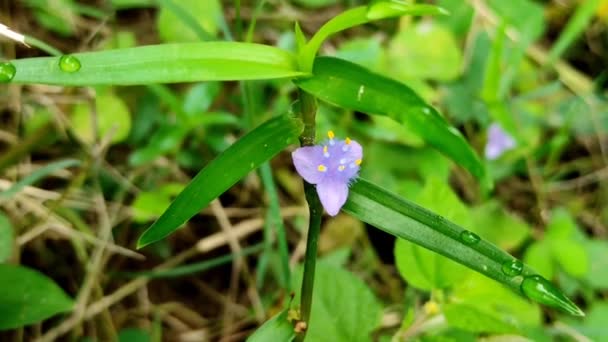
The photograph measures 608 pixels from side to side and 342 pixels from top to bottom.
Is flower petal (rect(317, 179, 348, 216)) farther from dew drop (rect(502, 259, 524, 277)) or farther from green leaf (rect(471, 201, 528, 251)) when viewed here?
green leaf (rect(471, 201, 528, 251))

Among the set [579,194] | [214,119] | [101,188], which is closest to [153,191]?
[101,188]

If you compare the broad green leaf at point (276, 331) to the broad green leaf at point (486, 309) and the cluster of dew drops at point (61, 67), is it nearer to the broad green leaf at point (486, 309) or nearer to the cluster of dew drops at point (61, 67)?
the broad green leaf at point (486, 309)

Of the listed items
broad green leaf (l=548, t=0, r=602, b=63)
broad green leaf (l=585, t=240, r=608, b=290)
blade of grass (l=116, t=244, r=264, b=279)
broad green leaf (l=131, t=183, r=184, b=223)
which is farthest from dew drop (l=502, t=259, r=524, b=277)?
broad green leaf (l=548, t=0, r=602, b=63)

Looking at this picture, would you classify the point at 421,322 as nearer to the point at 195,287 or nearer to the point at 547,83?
the point at 195,287

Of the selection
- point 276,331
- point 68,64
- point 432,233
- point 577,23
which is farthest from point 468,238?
point 577,23

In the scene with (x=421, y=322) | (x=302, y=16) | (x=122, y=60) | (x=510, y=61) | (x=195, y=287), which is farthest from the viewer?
(x=302, y=16)

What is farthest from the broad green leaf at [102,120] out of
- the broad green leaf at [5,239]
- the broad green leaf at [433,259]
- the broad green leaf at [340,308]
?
the broad green leaf at [433,259]

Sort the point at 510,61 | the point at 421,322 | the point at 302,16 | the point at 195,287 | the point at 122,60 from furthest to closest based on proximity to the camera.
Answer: the point at 302,16 → the point at 510,61 → the point at 195,287 → the point at 421,322 → the point at 122,60
